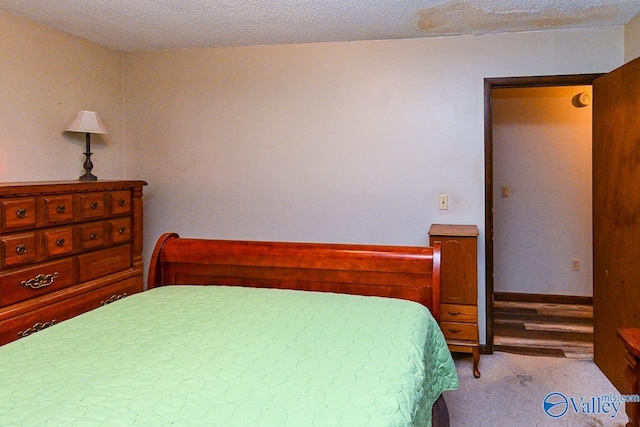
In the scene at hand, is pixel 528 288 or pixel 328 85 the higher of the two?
pixel 328 85

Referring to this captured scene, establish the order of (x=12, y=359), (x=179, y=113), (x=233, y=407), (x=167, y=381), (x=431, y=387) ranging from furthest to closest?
(x=179, y=113) → (x=431, y=387) → (x=12, y=359) → (x=167, y=381) → (x=233, y=407)

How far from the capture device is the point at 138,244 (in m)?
3.24

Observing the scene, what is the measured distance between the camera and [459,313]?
2.99 meters

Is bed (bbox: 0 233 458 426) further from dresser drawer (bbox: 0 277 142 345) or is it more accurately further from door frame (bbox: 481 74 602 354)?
door frame (bbox: 481 74 602 354)

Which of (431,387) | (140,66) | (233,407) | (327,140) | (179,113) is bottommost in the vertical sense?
(431,387)

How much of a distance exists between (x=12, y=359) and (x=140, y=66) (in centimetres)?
299

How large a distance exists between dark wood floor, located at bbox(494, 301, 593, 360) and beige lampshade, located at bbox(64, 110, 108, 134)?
133 inches

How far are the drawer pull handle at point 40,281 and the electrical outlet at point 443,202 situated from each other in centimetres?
257

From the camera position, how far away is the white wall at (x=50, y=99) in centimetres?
285

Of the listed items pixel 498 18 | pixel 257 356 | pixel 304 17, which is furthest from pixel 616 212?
pixel 257 356

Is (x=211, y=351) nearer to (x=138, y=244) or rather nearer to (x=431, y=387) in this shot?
(x=431, y=387)

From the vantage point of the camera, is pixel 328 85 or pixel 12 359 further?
pixel 328 85

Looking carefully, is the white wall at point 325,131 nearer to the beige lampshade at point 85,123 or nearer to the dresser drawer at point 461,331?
the dresser drawer at point 461,331

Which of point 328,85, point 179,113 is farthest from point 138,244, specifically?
point 328,85
